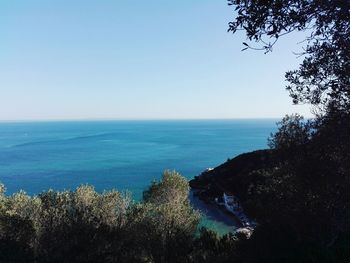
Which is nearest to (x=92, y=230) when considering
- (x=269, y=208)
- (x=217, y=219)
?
(x=269, y=208)

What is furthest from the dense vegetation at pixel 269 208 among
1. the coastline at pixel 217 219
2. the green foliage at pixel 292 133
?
the coastline at pixel 217 219

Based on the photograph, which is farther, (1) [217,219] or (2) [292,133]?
(1) [217,219]

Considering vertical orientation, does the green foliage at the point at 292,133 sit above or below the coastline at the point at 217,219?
above

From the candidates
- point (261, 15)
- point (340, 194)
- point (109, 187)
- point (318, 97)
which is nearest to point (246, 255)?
point (340, 194)

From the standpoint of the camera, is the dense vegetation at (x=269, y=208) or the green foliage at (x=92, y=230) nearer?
the dense vegetation at (x=269, y=208)

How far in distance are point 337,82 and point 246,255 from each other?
1267 cm

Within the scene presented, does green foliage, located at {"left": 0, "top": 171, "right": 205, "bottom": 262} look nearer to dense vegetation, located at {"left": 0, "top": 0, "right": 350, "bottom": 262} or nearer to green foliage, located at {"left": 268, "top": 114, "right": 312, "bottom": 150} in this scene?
dense vegetation, located at {"left": 0, "top": 0, "right": 350, "bottom": 262}

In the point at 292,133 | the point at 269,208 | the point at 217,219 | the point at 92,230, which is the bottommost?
the point at 217,219

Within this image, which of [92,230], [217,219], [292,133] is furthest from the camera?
[217,219]

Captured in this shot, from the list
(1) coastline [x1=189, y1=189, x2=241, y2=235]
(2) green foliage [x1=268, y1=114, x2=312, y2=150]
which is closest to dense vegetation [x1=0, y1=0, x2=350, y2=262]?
(2) green foliage [x1=268, y1=114, x2=312, y2=150]

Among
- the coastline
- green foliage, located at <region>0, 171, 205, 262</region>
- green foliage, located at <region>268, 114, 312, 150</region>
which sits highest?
green foliage, located at <region>268, 114, 312, 150</region>

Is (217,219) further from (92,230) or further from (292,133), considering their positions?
(292,133)

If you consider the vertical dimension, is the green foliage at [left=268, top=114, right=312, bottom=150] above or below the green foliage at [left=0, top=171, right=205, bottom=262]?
above

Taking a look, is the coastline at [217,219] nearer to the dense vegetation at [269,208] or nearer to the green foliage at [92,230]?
the dense vegetation at [269,208]
